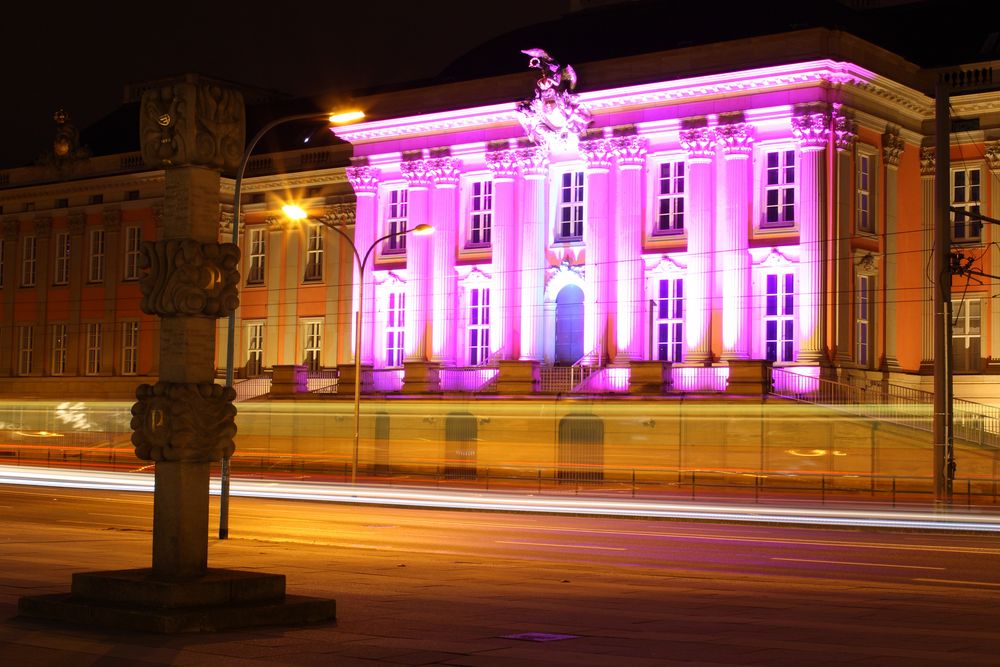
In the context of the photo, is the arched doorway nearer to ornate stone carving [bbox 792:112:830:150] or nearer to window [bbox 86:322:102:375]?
ornate stone carving [bbox 792:112:830:150]

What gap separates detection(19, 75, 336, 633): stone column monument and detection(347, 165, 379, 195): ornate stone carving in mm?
47045

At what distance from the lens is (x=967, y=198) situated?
54.8 m

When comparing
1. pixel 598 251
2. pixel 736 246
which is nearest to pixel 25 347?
pixel 598 251

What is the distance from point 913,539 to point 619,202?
28.7 metres

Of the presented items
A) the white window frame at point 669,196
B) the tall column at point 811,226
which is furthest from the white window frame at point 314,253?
the tall column at point 811,226

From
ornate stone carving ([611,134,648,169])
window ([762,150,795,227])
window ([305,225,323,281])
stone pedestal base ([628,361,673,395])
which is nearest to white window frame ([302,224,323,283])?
window ([305,225,323,281])

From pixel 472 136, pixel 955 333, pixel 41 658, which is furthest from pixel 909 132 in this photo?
pixel 41 658

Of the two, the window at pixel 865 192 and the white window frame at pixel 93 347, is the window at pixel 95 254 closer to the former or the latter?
the white window frame at pixel 93 347

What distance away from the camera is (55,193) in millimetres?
80562

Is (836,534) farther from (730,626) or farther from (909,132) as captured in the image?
(909,132)

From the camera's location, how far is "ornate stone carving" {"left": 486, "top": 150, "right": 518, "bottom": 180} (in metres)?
58.9

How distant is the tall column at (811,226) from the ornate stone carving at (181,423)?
122 ft

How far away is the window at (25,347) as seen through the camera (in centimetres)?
8162

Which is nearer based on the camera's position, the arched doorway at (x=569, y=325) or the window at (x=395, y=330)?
the arched doorway at (x=569, y=325)
